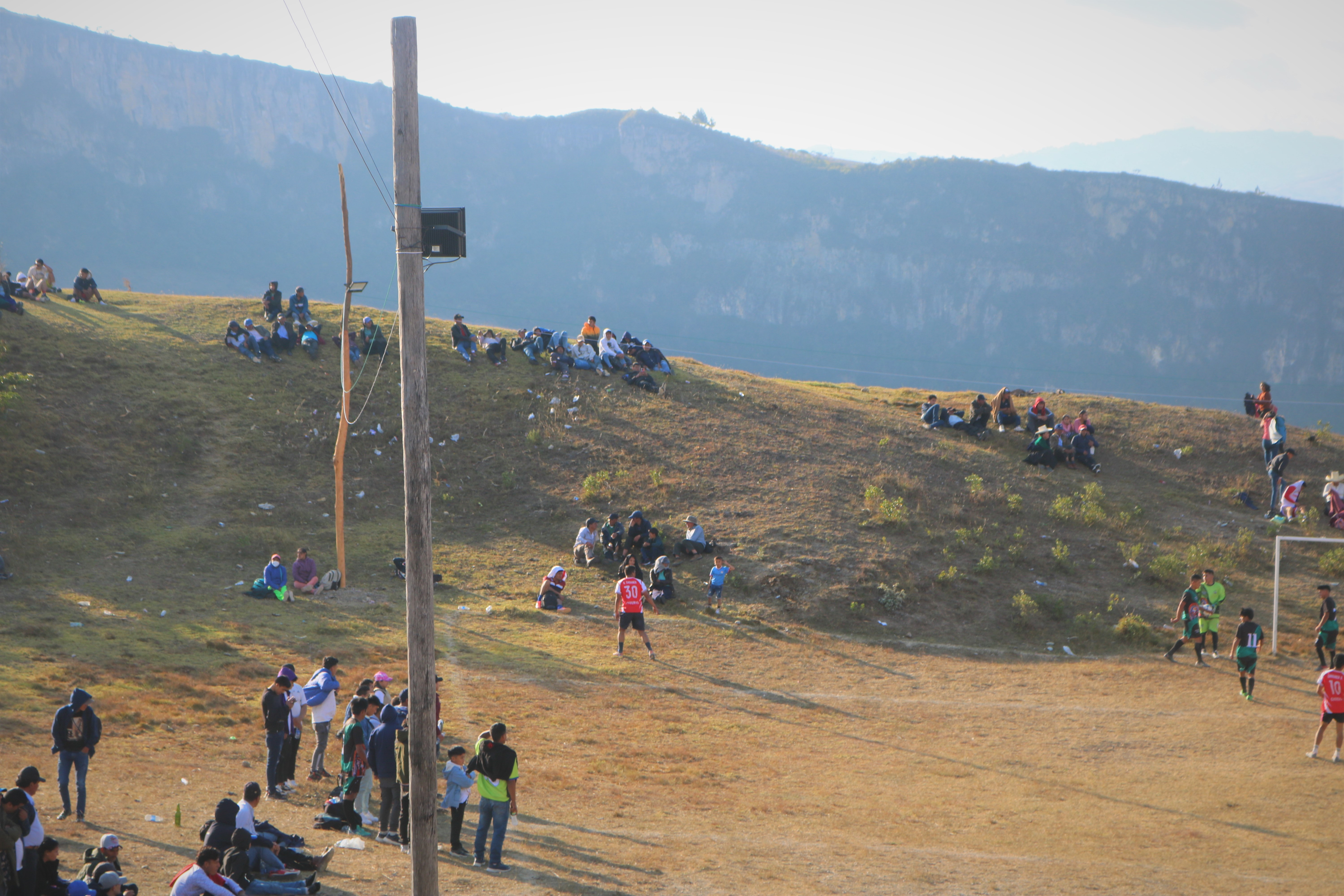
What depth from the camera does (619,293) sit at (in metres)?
126

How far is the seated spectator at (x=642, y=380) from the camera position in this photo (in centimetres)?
2998

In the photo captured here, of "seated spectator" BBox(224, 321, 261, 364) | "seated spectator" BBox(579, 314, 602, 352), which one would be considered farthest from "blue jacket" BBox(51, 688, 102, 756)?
"seated spectator" BBox(579, 314, 602, 352)

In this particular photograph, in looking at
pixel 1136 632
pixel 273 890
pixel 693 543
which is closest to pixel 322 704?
pixel 273 890

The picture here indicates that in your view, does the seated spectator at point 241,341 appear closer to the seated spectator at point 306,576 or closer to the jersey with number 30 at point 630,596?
the seated spectator at point 306,576

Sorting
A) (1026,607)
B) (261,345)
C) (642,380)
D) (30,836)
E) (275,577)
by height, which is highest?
(261,345)

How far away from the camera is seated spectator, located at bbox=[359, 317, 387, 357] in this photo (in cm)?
2938

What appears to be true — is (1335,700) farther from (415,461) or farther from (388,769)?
(415,461)

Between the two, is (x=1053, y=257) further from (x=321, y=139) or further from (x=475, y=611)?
(x=475, y=611)

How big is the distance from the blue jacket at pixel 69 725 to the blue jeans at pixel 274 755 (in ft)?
5.43

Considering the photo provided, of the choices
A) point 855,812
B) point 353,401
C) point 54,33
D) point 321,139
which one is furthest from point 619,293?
point 855,812

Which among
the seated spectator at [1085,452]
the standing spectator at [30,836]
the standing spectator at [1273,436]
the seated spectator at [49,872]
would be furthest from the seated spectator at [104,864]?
the standing spectator at [1273,436]

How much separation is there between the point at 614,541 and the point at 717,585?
3.02 meters

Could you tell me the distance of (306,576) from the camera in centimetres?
1930

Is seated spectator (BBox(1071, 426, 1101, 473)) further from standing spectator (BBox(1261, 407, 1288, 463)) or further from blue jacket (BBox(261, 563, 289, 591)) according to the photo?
blue jacket (BBox(261, 563, 289, 591))
